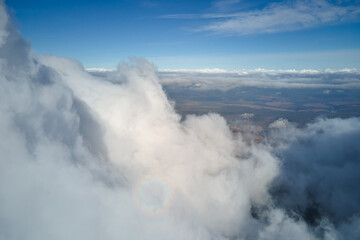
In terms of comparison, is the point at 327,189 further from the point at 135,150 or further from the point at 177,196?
the point at 135,150

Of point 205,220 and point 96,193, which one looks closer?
point 96,193

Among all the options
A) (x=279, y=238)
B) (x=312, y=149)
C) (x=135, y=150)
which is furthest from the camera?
(x=312, y=149)

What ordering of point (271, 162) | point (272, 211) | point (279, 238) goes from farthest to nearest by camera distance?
A: point (271, 162) → point (272, 211) → point (279, 238)

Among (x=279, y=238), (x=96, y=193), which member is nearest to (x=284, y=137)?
(x=279, y=238)

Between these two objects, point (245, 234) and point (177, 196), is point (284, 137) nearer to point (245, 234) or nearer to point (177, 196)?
point (245, 234)

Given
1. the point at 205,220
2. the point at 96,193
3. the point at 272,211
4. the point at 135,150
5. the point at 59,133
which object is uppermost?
the point at 59,133

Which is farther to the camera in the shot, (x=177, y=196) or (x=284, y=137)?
(x=284, y=137)

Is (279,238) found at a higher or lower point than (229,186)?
lower

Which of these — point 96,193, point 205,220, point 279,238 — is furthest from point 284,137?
point 96,193

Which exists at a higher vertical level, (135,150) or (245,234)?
(135,150)
